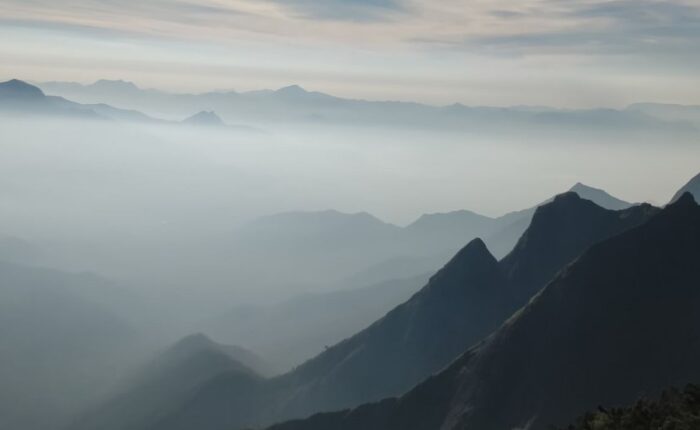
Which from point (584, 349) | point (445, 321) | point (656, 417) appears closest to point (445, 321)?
point (445, 321)

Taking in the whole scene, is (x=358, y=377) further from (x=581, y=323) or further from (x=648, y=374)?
(x=648, y=374)

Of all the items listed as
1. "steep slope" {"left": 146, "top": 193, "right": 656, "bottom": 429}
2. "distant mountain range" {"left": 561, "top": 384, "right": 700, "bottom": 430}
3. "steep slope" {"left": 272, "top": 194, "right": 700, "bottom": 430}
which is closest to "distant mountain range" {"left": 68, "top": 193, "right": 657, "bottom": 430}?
"steep slope" {"left": 146, "top": 193, "right": 656, "bottom": 429}

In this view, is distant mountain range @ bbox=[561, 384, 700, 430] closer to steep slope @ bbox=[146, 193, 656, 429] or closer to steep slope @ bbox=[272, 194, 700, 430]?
steep slope @ bbox=[272, 194, 700, 430]

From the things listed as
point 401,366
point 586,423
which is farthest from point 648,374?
→ point 401,366

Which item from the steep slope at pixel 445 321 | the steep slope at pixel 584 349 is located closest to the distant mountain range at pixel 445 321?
the steep slope at pixel 445 321

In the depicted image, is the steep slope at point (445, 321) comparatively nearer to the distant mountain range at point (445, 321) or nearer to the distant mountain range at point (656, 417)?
the distant mountain range at point (445, 321)

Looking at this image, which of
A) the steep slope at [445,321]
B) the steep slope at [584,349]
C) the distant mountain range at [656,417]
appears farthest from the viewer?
the steep slope at [445,321]
